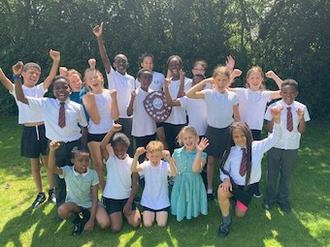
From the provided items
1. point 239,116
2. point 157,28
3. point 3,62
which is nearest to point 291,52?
point 157,28

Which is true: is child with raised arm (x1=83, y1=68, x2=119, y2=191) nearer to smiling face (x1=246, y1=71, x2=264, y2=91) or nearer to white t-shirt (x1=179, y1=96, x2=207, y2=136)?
white t-shirt (x1=179, y1=96, x2=207, y2=136)

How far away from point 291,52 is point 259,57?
2.67 feet

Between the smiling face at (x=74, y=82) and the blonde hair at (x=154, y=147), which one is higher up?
the smiling face at (x=74, y=82)

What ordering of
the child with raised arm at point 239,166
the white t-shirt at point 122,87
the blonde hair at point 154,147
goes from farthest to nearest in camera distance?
the white t-shirt at point 122,87, the blonde hair at point 154,147, the child with raised arm at point 239,166

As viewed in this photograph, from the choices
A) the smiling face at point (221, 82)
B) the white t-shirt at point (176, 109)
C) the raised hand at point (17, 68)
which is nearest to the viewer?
the raised hand at point (17, 68)

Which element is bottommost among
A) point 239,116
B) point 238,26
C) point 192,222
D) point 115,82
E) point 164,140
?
point 192,222

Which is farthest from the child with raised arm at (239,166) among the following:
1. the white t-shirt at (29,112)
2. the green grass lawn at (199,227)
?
the white t-shirt at (29,112)

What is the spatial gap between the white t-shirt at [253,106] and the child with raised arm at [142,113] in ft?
4.35

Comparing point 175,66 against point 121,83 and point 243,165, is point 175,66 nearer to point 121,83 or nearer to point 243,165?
point 121,83

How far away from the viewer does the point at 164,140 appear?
5.62 m

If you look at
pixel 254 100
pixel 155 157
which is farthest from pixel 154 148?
pixel 254 100

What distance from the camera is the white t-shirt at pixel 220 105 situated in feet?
15.5

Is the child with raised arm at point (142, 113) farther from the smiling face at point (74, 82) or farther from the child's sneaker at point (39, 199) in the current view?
the child's sneaker at point (39, 199)

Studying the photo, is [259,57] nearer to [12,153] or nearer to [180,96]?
[180,96]
